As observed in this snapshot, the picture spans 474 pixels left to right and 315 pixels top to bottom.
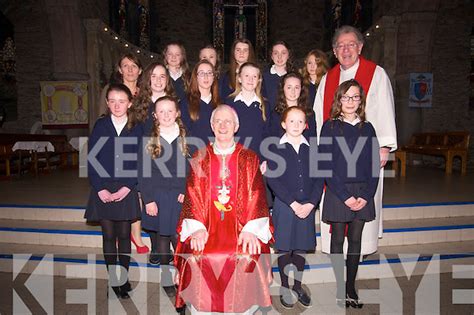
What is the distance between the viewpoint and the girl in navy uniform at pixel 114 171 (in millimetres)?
3092

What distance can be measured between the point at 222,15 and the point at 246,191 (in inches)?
581

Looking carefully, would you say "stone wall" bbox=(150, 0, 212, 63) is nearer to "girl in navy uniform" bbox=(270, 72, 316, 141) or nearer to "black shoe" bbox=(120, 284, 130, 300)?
"girl in navy uniform" bbox=(270, 72, 316, 141)

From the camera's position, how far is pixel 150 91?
3.35m

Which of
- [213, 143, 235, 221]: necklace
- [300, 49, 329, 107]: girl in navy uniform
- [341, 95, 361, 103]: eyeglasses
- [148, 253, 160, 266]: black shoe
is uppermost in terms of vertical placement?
[300, 49, 329, 107]: girl in navy uniform

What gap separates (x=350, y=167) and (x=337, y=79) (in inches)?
36.4

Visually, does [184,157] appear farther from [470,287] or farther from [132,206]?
[470,287]

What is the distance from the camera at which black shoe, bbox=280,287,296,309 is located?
3189 millimetres

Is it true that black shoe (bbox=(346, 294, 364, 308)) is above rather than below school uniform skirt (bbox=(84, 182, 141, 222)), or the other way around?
below

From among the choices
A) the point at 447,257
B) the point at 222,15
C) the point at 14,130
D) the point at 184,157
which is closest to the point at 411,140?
the point at 447,257

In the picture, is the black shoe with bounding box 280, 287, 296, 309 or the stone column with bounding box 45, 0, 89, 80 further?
the stone column with bounding box 45, 0, 89, 80

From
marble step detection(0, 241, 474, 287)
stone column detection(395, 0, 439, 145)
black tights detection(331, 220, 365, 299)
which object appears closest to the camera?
black tights detection(331, 220, 365, 299)

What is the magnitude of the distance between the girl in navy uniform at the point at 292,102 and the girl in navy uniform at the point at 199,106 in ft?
1.84

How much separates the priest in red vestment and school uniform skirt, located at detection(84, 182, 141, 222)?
76 cm

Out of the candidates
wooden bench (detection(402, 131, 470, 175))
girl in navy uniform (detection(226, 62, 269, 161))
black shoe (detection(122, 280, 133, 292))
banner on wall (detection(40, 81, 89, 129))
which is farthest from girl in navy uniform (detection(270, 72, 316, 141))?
banner on wall (detection(40, 81, 89, 129))
